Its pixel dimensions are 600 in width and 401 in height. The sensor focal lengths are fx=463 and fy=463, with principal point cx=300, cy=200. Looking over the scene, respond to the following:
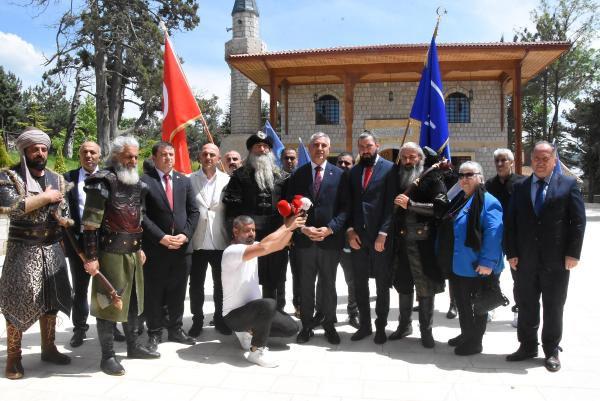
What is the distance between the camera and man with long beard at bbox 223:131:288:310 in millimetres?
4805

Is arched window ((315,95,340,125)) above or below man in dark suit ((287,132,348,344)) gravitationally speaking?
above

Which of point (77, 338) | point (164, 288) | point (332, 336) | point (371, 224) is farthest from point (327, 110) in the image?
point (77, 338)

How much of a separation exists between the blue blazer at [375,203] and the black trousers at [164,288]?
5.80 ft

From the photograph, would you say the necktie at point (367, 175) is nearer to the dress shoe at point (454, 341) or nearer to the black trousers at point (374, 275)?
the black trousers at point (374, 275)

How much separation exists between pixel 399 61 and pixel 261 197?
50.1 ft

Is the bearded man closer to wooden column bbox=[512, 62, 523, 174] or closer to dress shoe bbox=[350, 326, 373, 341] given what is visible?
dress shoe bbox=[350, 326, 373, 341]

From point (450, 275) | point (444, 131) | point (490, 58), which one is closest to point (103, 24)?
point (490, 58)

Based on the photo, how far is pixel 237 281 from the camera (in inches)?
167

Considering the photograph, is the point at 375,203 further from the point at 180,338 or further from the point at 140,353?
the point at 140,353

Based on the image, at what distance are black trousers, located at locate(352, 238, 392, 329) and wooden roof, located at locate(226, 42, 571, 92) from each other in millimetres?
13984

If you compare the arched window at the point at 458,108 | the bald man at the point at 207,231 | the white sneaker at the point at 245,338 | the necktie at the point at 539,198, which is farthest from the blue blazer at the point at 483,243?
the arched window at the point at 458,108

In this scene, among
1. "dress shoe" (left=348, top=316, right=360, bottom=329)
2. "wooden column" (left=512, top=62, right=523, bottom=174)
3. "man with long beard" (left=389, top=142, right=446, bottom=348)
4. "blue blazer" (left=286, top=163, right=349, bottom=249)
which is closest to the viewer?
"man with long beard" (left=389, top=142, right=446, bottom=348)

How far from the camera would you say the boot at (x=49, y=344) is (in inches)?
161

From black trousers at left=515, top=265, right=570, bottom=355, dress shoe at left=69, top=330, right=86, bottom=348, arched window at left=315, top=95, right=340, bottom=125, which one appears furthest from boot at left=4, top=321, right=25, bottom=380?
arched window at left=315, top=95, right=340, bottom=125
